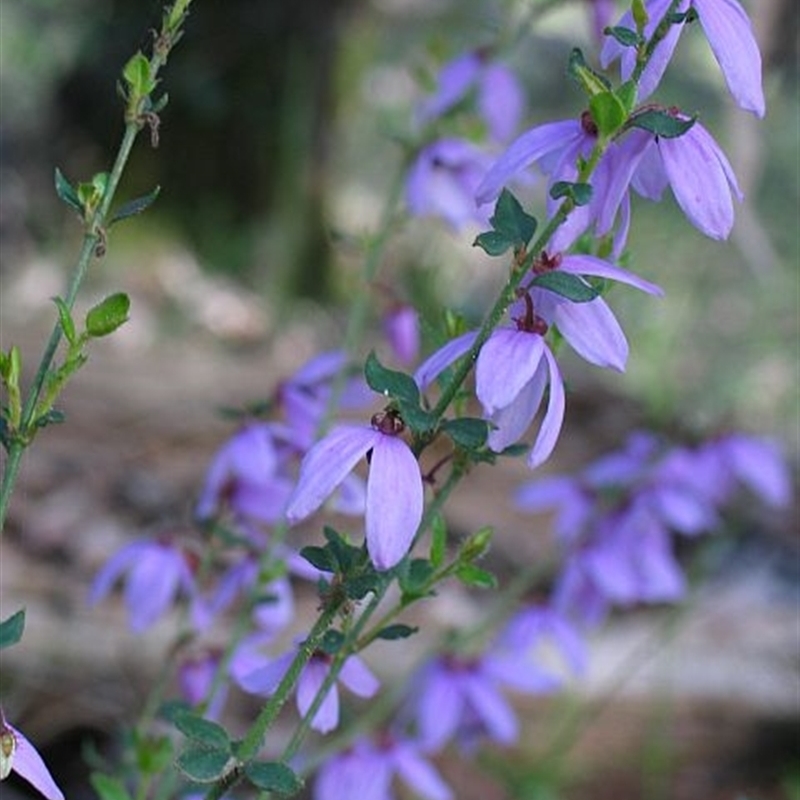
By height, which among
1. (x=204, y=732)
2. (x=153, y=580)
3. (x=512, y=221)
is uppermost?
(x=512, y=221)

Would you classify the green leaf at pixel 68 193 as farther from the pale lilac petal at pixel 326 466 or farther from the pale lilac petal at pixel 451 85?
the pale lilac petal at pixel 451 85

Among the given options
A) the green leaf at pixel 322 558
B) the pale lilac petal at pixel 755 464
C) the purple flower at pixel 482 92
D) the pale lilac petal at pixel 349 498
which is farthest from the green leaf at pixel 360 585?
the pale lilac petal at pixel 755 464

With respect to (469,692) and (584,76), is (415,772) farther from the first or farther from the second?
(584,76)

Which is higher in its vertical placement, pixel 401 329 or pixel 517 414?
pixel 517 414

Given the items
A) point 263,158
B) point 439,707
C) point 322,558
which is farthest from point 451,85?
point 263,158

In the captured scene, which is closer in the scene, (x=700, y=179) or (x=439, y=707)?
(x=700, y=179)

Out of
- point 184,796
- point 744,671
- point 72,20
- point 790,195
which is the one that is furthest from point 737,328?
point 184,796

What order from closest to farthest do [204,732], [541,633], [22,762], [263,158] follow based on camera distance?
[22,762] → [204,732] → [541,633] → [263,158]
